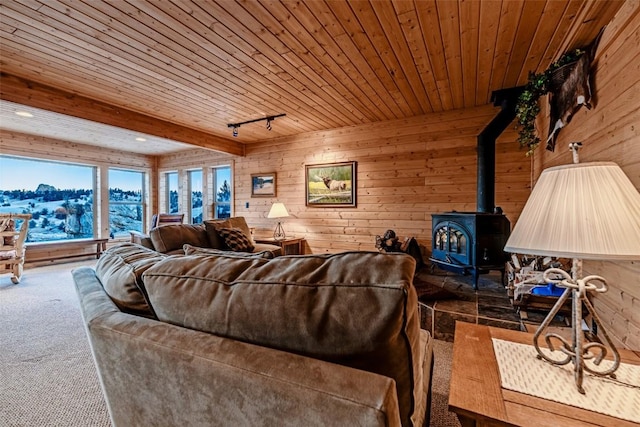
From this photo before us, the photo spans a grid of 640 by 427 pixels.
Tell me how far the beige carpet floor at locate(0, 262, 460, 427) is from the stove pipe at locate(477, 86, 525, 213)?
1.78 m

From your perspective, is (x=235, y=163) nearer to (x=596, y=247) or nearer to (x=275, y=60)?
(x=275, y=60)

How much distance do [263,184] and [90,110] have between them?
2789mm

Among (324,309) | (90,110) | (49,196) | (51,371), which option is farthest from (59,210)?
(324,309)

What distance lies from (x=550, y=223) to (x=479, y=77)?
2.75 m

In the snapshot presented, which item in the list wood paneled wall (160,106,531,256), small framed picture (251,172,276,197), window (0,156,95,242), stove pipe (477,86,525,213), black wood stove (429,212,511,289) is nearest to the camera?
black wood stove (429,212,511,289)

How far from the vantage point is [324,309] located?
62 centimetres

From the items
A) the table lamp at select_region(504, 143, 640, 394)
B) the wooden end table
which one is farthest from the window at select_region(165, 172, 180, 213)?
the table lamp at select_region(504, 143, 640, 394)

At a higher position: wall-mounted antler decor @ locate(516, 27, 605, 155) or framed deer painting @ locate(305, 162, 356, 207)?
wall-mounted antler decor @ locate(516, 27, 605, 155)

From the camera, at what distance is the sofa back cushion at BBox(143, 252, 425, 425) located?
0.58 metres

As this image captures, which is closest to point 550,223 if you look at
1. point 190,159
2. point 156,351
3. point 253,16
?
point 156,351

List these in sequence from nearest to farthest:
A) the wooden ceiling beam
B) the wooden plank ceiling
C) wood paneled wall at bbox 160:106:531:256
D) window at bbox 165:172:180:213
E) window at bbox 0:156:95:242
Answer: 1. the wooden plank ceiling
2. the wooden ceiling beam
3. wood paneled wall at bbox 160:106:531:256
4. window at bbox 0:156:95:242
5. window at bbox 165:172:180:213

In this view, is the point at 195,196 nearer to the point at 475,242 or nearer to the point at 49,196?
the point at 49,196

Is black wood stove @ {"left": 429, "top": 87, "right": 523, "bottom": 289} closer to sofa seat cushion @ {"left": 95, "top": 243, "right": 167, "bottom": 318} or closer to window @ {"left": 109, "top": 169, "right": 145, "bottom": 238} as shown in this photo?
sofa seat cushion @ {"left": 95, "top": 243, "right": 167, "bottom": 318}

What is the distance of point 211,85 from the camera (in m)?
3.08
